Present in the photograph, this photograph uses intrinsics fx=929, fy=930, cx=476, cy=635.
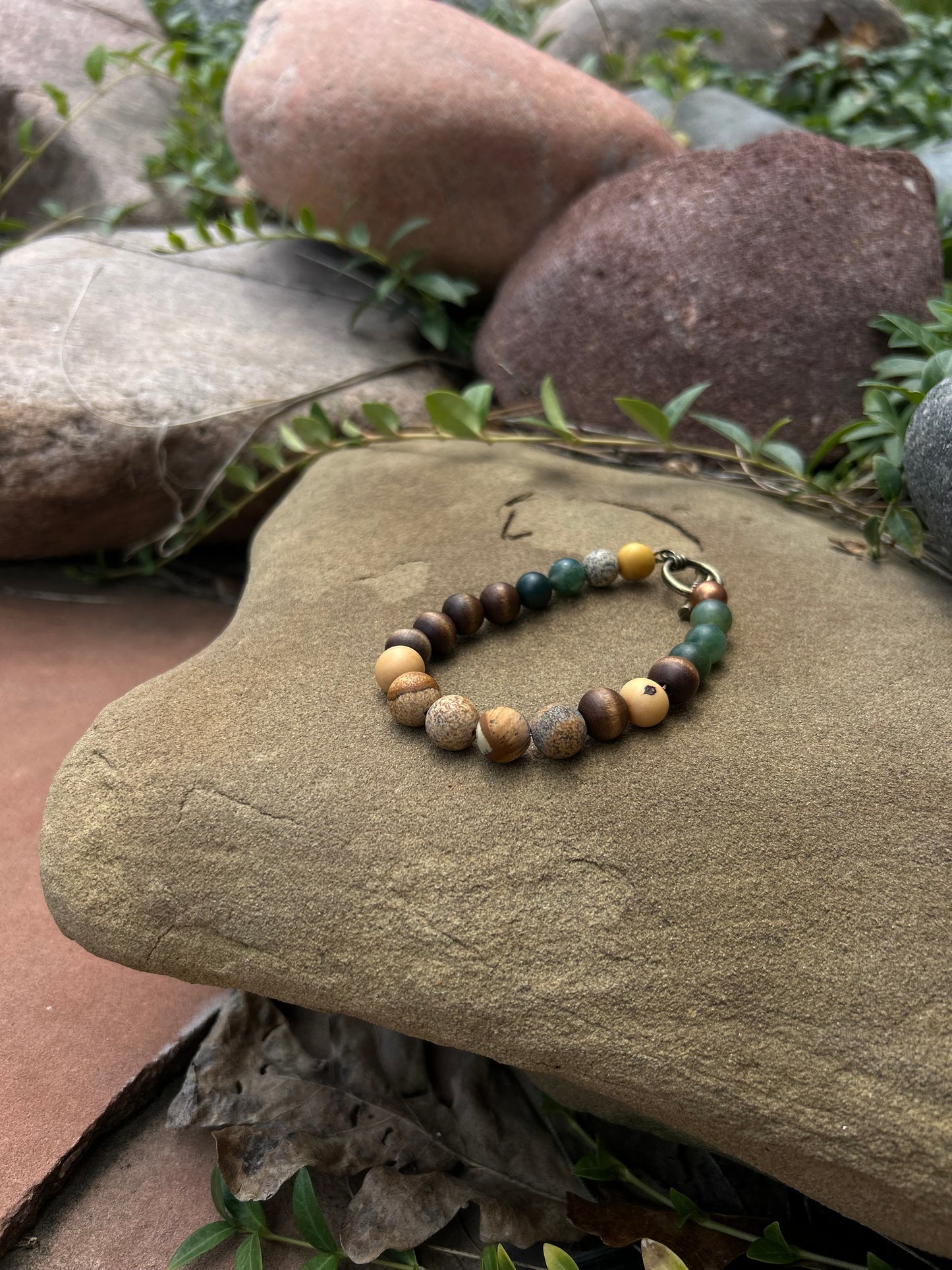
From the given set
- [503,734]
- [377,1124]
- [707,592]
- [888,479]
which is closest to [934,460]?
[888,479]

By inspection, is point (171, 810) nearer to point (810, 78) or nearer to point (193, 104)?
point (193, 104)

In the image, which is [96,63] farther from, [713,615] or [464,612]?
[713,615]

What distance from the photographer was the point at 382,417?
1986 millimetres

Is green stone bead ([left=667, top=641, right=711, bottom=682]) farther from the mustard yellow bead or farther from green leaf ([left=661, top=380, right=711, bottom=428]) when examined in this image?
green leaf ([left=661, top=380, right=711, bottom=428])

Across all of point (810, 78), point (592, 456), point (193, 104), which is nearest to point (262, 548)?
point (592, 456)

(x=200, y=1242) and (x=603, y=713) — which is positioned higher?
(x=603, y=713)

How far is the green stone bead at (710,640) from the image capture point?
143 cm

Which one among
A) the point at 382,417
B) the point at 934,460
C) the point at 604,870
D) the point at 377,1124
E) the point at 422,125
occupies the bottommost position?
the point at 377,1124

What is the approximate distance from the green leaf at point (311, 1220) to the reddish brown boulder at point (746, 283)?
161cm

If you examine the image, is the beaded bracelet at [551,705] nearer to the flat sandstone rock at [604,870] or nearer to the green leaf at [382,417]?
the flat sandstone rock at [604,870]

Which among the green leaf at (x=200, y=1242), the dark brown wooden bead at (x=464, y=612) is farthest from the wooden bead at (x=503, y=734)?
the green leaf at (x=200, y=1242)

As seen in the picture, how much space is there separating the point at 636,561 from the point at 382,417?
679mm

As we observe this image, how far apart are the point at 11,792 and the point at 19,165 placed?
2.54 meters

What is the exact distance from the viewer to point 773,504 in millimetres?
1923
